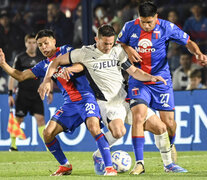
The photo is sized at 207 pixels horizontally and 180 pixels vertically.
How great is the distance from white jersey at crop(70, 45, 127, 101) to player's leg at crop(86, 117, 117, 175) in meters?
0.56

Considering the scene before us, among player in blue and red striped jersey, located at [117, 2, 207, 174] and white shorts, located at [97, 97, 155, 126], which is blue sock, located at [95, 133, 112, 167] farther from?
player in blue and red striped jersey, located at [117, 2, 207, 174]

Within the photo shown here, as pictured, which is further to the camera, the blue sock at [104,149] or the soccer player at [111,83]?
the soccer player at [111,83]

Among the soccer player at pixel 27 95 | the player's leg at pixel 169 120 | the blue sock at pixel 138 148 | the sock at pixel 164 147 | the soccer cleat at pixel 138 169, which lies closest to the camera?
the soccer cleat at pixel 138 169

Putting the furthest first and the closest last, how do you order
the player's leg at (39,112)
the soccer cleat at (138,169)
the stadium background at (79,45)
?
the player's leg at (39,112)
the stadium background at (79,45)
the soccer cleat at (138,169)

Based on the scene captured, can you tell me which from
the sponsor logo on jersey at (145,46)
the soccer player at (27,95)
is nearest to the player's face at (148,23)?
the sponsor logo on jersey at (145,46)

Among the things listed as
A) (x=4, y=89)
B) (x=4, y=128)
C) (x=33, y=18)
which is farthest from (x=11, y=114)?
(x=33, y=18)

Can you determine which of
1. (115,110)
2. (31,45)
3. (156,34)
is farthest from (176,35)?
A: (31,45)

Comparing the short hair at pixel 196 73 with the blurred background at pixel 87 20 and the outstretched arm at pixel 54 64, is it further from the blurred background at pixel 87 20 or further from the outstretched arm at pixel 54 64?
the outstretched arm at pixel 54 64

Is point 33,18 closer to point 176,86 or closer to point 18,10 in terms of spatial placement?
point 18,10

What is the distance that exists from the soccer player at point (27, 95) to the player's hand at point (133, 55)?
14.5 feet

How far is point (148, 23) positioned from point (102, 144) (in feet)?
5.39

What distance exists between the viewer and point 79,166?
888cm

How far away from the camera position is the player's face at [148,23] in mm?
7566

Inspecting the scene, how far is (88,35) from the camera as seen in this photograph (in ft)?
39.6
